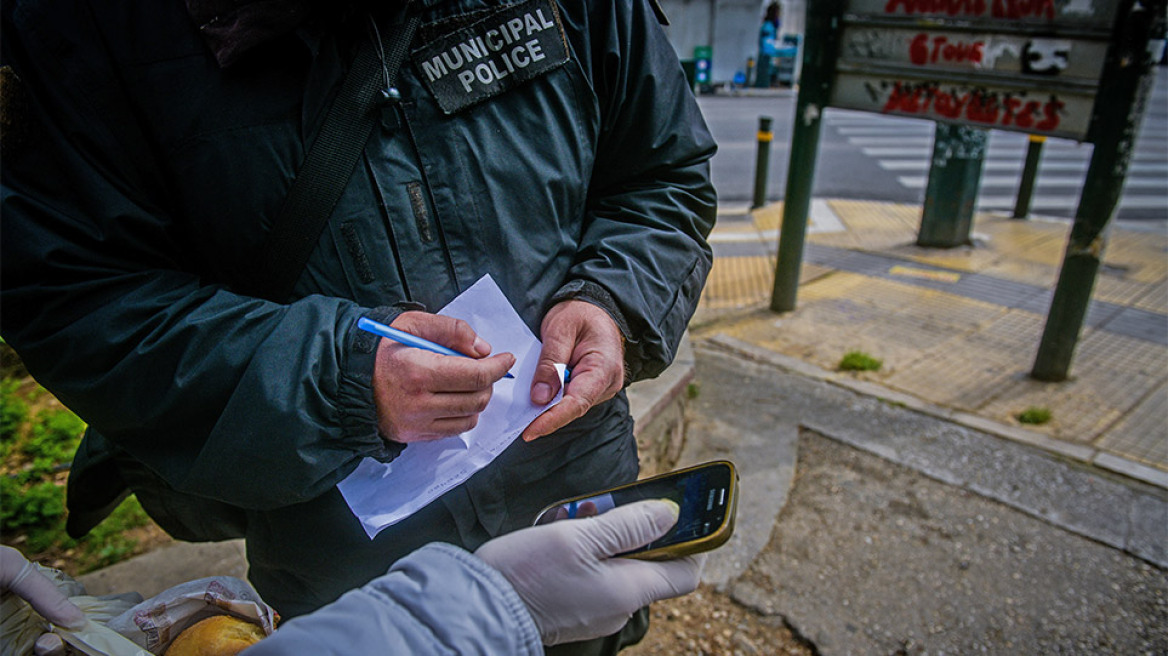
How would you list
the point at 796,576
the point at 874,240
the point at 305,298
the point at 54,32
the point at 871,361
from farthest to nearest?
the point at 874,240 < the point at 871,361 < the point at 796,576 < the point at 305,298 < the point at 54,32

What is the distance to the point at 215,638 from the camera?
1.13 meters

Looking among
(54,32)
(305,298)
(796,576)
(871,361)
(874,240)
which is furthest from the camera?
(874,240)

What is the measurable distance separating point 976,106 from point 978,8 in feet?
1.65

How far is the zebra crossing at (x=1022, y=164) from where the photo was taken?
7.93 m

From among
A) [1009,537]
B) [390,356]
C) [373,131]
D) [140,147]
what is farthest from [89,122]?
[1009,537]

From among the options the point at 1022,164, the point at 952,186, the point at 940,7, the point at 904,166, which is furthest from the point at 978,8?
the point at 1022,164

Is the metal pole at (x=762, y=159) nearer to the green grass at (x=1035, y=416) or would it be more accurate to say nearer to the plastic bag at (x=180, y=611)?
the green grass at (x=1035, y=416)

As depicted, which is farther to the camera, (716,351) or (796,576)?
(716,351)

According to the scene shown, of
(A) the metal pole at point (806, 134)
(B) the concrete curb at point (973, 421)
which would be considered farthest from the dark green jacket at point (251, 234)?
(A) the metal pole at point (806, 134)

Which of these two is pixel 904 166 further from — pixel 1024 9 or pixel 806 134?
pixel 1024 9

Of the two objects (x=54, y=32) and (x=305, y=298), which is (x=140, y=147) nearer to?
(x=54, y=32)

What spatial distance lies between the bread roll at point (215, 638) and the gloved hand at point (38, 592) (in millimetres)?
159

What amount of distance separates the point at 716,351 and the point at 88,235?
3602 mm

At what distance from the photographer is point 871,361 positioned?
4.04m
